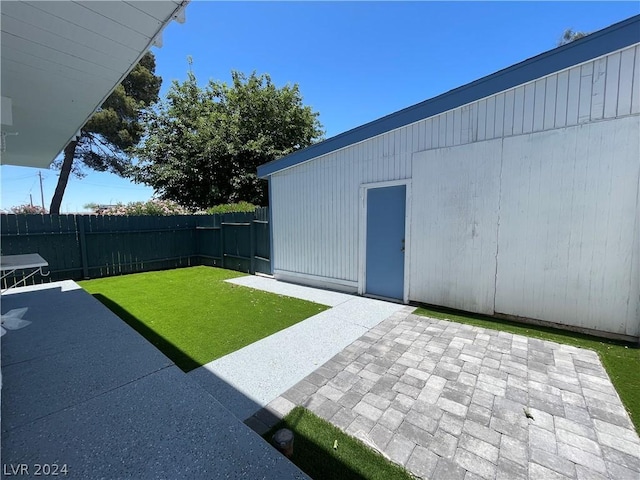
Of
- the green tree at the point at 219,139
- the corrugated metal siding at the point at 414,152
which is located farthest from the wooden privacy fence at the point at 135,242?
the green tree at the point at 219,139

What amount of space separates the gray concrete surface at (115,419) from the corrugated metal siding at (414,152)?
3.81 metres

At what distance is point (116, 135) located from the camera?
13.6 m

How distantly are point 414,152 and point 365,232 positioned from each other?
1660 mm

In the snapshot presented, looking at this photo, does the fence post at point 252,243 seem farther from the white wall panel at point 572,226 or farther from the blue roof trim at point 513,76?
the white wall panel at point 572,226

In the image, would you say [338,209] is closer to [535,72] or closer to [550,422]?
[535,72]

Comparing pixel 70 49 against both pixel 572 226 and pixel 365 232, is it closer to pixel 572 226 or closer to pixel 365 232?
pixel 365 232

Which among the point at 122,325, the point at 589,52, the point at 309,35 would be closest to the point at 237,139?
the point at 309,35

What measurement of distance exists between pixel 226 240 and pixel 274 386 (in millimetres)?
6924

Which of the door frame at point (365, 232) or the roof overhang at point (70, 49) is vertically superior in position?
the roof overhang at point (70, 49)

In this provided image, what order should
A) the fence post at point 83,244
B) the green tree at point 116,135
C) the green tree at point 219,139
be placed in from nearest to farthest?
the fence post at point 83,244
the green tree at point 116,135
the green tree at point 219,139

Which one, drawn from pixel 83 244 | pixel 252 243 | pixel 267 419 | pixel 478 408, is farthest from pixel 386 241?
pixel 83 244

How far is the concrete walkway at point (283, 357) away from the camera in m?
2.33

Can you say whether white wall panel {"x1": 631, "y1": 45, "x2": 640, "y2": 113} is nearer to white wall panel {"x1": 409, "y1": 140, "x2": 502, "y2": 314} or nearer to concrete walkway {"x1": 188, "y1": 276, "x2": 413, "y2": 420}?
white wall panel {"x1": 409, "y1": 140, "x2": 502, "y2": 314}

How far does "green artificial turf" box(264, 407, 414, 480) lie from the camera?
156 cm
